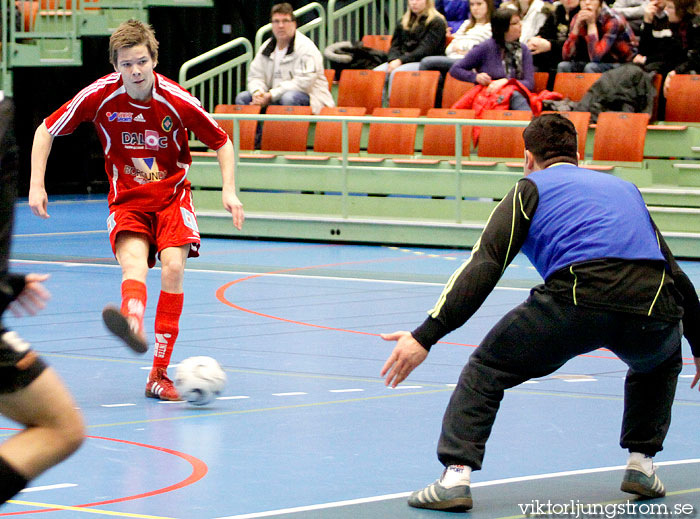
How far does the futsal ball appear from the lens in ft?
20.4

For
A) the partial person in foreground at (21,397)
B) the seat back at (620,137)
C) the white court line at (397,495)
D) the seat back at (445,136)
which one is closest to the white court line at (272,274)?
the seat back at (620,137)

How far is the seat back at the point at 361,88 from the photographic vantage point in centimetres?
1527

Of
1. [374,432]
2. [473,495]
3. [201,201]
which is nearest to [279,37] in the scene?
[201,201]

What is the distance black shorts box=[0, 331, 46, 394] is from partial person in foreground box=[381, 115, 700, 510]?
1347 millimetres

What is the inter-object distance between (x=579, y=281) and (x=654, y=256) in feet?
0.98

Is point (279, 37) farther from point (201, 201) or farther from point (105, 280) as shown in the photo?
point (105, 280)

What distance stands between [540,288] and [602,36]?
386 inches

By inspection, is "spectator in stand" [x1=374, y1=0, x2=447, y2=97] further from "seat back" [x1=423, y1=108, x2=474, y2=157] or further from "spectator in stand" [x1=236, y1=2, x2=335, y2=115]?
"seat back" [x1=423, y1=108, x2=474, y2=157]

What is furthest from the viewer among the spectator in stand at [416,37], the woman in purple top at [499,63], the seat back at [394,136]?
the spectator in stand at [416,37]

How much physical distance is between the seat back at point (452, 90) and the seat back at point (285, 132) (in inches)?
63.9

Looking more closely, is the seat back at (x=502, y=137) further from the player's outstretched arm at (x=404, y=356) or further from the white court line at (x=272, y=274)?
the player's outstretched arm at (x=404, y=356)

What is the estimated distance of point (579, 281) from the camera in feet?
14.3

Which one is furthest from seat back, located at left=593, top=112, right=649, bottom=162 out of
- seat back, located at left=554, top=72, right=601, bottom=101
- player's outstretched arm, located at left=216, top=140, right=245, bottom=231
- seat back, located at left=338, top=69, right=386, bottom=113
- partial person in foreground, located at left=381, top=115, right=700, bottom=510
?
partial person in foreground, located at left=381, top=115, right=700, bottom=510

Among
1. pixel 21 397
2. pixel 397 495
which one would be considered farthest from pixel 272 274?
pixel 21 397
